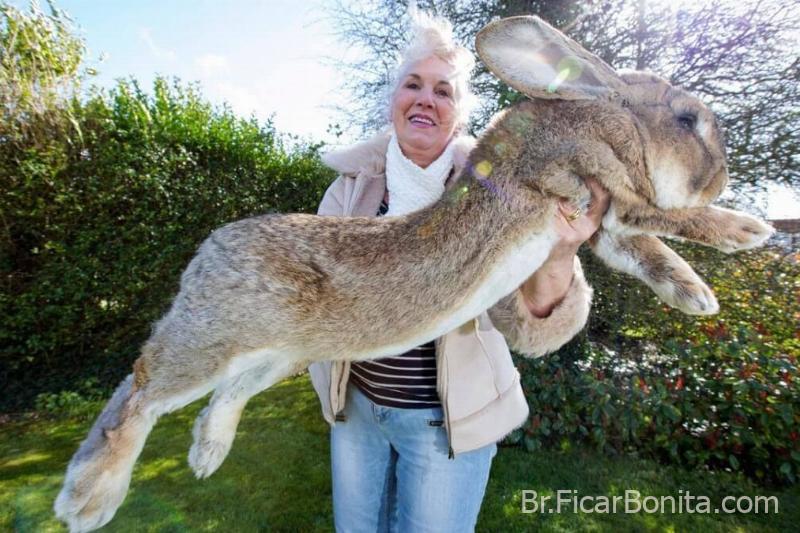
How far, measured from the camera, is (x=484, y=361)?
1781 mm

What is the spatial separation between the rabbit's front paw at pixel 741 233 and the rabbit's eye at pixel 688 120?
1.08 ft

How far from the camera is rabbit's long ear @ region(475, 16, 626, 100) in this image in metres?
1.45

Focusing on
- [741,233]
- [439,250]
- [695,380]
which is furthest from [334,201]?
[695,380]

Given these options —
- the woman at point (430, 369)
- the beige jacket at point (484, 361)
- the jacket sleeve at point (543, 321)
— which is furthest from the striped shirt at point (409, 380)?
the jacket sleeve at point (543, 321)

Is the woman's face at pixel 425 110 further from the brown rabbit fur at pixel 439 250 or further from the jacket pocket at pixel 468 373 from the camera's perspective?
the jacket pocket at pixel 468 373

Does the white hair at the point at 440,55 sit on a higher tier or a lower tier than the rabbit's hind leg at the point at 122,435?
higher

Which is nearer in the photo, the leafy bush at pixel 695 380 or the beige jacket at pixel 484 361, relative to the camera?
the beige jacket at pixel 484 361

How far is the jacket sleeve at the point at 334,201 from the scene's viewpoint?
1998mm

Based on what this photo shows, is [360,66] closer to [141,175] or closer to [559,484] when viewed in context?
[141,175]

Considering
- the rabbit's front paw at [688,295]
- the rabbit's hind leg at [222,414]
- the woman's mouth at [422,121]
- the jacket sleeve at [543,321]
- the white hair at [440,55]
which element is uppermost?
the white hair at [440,55]

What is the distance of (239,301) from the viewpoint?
4.35ft

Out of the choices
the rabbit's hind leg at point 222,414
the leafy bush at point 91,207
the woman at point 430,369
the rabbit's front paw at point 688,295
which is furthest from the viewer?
the leafy bush at point 91,207

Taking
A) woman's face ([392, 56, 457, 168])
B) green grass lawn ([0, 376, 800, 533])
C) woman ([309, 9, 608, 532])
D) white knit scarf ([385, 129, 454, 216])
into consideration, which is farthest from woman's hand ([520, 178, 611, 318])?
green grass lawn ([0, 376, 800, 533])

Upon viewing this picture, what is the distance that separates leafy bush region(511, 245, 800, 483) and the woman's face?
2824 millimetres
